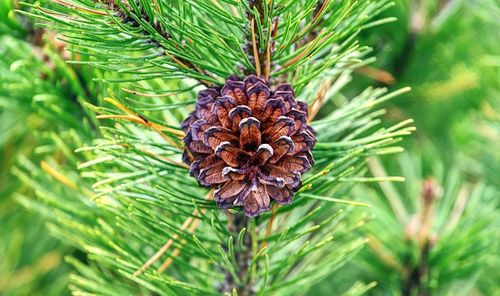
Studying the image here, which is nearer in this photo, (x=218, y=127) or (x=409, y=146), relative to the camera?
(x=218, y=127)

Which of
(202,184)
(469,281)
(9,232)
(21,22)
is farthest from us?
(9,232)

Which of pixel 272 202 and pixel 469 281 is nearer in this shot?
pixel 272 202

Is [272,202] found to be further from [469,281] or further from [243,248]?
[469,281]

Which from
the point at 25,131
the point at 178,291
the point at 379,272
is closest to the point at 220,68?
the point at 178,291

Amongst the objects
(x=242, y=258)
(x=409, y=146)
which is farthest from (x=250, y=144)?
(x=409, y=146)

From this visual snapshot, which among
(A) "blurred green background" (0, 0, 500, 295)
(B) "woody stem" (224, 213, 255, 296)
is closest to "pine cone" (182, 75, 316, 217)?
(B) "woody stem" (224, 213, 255, 296)

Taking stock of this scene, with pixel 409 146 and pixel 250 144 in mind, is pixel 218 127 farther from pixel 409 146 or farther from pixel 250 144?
pixel 409 146
